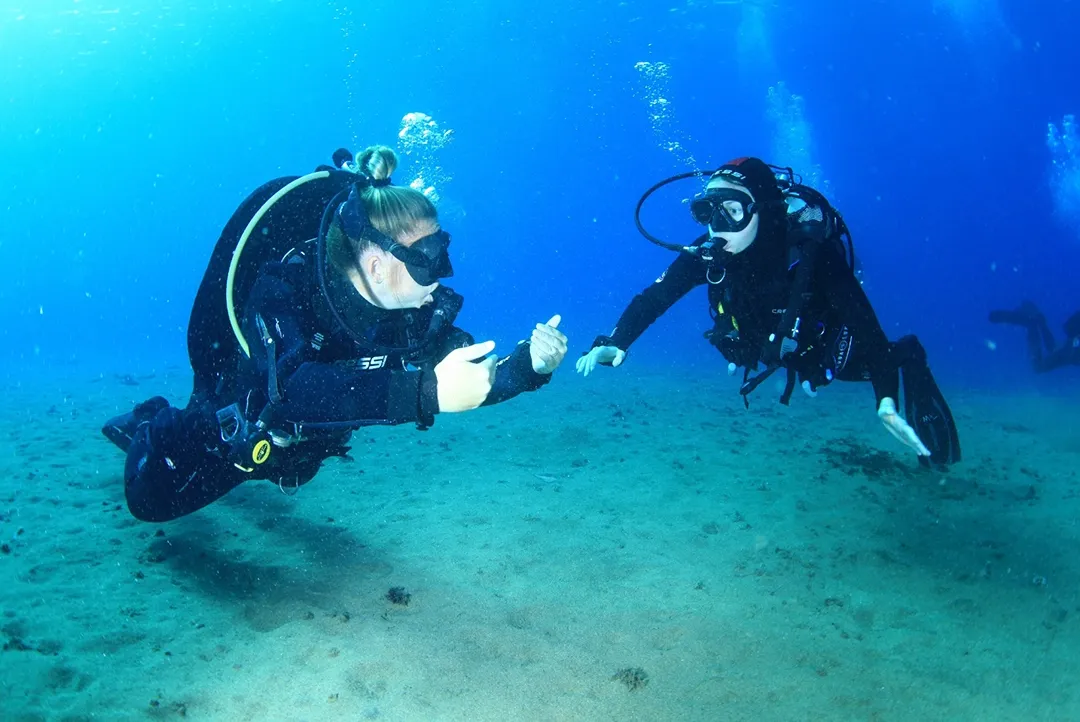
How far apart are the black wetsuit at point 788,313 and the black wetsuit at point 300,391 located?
Answer: 245cm

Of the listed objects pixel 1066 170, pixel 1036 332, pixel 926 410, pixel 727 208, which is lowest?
pixel 926 410

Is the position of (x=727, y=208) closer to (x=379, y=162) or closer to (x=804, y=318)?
(x=804, y=318)

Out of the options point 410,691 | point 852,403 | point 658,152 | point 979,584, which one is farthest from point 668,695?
point 658,152

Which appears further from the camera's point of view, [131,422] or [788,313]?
[131,422]

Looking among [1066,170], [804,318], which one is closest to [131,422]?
[804,318]

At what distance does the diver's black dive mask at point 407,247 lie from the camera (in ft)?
9.52

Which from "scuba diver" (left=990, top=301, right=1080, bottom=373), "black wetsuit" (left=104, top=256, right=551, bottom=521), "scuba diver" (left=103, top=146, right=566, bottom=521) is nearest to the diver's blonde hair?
"scuba diver" (left=103, top=146, right=566, bottom=521)

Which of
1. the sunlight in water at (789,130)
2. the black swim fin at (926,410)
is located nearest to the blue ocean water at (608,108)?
the sunlight in water at (789,130)

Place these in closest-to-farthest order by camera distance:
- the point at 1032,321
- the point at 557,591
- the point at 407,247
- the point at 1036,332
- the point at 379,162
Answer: the point at 407,247
the point at 379,162
the point at 557,591
the point at 1032,321
the point at 1036,332

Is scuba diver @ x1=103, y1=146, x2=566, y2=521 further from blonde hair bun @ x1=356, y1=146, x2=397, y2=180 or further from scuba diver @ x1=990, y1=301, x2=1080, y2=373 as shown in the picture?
scuba diver @ x1=990, y1=301, x2=1080, y2=373

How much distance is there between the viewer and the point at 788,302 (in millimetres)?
4727

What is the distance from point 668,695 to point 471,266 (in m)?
111

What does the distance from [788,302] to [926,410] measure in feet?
6.23

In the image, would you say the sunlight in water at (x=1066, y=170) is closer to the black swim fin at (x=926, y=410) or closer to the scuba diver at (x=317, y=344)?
the black swim fin at (x=926, y=410)
